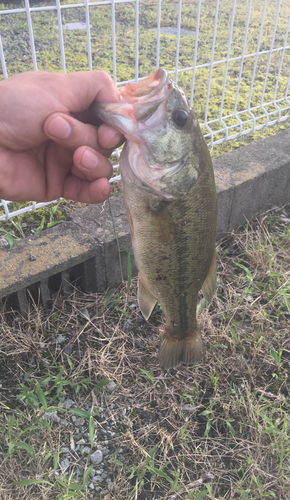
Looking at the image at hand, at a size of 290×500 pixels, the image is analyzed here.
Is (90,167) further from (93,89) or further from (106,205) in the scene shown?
(106,205)

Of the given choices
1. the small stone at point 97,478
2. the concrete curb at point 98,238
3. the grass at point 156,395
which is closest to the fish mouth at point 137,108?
the concrete curb at point 98,238

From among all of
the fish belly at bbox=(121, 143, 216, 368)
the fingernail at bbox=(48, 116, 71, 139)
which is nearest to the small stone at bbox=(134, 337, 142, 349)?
the fish belly at bbox=(121, 143, 216, 368)

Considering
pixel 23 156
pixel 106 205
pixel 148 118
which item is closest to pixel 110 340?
pixel 106 205

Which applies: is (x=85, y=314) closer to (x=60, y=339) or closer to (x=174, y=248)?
(x=60, y=339)

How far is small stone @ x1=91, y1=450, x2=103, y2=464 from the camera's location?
239cm

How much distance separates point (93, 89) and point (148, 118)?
12.1 inches

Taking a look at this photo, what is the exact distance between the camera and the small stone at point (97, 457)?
239cm

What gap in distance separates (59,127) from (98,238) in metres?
1.44

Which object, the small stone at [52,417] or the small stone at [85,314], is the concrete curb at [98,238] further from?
the small stone at [52,417]

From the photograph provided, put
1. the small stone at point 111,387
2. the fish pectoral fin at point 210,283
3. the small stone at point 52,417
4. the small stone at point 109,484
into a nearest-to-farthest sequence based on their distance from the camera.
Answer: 1. the fish pectoral fin at point 210,283
2. the small stone at point 109,484
3. the small stone at point 52,417
4. the small stone at point 111,387

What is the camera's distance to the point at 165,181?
1761 mm

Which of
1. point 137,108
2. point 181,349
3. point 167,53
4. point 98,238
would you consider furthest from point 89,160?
point 167,53

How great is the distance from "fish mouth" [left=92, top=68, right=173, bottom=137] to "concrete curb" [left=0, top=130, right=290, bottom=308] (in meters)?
1.43

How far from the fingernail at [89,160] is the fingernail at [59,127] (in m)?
0.11
